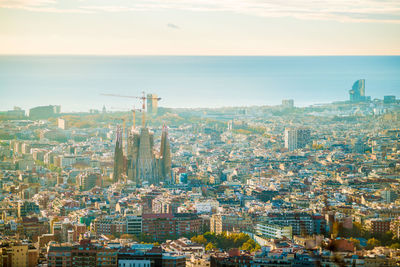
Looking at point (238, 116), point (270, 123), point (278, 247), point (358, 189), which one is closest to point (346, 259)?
point (278, 247)

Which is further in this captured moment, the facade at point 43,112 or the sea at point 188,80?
the sea at point 188,80

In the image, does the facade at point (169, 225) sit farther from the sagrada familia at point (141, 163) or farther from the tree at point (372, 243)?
the sagrada familia at point (141, 163)

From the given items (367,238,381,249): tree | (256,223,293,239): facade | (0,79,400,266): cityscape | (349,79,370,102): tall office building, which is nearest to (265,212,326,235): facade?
(0,79,400,266): cityscape

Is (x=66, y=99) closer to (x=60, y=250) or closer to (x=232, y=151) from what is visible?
(x=232, y=151)

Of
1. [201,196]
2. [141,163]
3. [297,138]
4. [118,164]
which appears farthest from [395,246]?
[297,138]

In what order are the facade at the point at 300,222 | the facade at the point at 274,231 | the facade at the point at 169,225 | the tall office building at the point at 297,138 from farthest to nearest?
the tall office building at the point at 297,138 < the facade at the point at 169,225 < the facade at the point at 300,222 < the facade at the point at 274,231

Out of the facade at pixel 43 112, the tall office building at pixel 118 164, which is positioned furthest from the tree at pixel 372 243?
the facade at pixel 43 112
